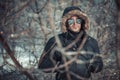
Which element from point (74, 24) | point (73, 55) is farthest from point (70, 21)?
point (73, 55)

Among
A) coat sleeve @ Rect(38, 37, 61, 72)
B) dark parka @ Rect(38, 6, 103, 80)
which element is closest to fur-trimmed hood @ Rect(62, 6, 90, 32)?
dark parka @ Rect(38, 6, 103, 80)

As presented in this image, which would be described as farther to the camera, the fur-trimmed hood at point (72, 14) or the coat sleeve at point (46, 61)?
the fur-trimmed hood at point (72, 14)

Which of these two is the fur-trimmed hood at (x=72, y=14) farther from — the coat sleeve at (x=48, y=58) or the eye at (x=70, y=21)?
the coat sleeve at (x=48, y=58)

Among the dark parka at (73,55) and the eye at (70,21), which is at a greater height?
the eye at (70,21)

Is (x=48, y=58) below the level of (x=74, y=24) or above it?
below

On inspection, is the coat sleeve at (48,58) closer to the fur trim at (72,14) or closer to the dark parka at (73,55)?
the dark parka at (73,55)

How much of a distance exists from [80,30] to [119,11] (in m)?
2.20

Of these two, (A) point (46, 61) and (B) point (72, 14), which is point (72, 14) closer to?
(B) point (72, 14)

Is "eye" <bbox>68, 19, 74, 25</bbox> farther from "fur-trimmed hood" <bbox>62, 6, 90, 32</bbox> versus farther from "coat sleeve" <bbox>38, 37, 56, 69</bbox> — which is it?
"coat sleeve" <bbox>38, 37, 56, 69</bbox>

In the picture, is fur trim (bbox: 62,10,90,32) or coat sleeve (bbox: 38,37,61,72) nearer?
coat sleeve (bbox: 38,37,61,72)

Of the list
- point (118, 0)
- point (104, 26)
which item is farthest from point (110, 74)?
point (118, 0)

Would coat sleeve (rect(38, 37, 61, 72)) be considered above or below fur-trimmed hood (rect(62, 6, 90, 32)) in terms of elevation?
below

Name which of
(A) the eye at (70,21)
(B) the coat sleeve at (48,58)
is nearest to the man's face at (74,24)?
(A) the eye at (70,21)

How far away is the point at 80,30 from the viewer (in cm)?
459
